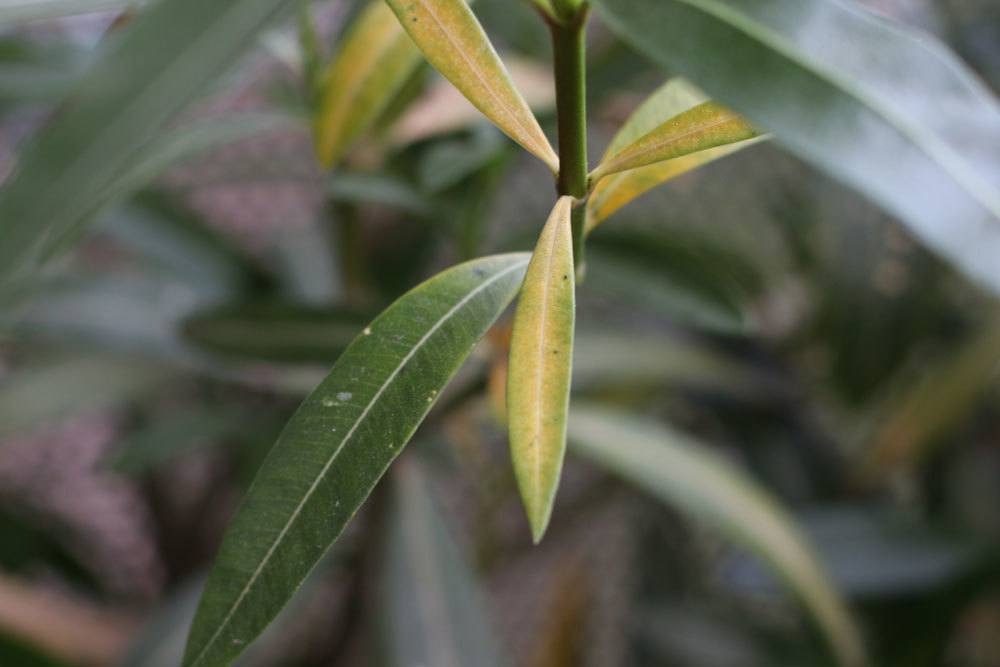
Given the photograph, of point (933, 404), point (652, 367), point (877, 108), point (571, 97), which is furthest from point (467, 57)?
point (933, 404)

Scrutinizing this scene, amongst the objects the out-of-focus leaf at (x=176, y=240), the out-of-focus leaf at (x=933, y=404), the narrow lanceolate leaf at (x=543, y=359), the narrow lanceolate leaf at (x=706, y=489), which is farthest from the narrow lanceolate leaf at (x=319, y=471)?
the out-of-focus leaf at (x=933, y=404)

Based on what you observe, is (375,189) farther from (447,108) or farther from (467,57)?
(467,57)

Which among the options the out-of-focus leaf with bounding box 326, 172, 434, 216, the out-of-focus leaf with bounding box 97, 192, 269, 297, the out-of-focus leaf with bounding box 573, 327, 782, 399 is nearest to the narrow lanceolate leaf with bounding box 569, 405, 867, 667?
the out-of-focus leaf with bounding box 573, 327, 782, 399

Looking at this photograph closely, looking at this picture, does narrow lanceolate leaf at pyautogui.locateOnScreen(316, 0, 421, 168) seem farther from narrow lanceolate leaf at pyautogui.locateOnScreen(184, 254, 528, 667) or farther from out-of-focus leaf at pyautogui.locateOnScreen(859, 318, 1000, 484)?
out-of-focus leaf at pyautogui.locateOnScreen(859, 318, 1000, 484)

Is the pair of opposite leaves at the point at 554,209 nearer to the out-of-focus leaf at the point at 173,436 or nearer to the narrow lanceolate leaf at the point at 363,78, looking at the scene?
the narrow lanceolate leaf at the point at 363,78

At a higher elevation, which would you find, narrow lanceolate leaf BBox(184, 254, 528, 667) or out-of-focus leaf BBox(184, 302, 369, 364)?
narrow lanceolate leaf BBox(184, 254, 528, 667)

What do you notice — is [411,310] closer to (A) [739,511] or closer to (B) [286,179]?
(A) [739,511]
